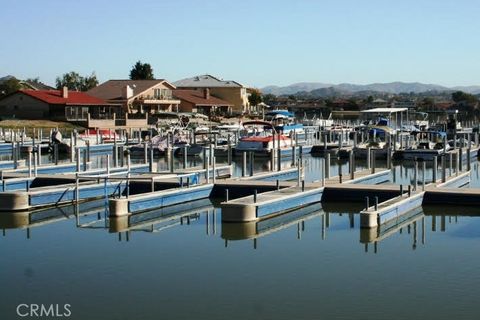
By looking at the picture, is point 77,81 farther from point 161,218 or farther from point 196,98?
point 161,218

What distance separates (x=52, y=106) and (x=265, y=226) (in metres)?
61.1

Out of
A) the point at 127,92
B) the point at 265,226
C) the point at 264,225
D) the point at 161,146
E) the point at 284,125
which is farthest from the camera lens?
the point at 127,92

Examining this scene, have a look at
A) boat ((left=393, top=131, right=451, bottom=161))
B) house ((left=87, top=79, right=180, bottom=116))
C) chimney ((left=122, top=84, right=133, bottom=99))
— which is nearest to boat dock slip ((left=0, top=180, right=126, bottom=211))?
boat ((left=393, top=131, right=451, bottom=161))

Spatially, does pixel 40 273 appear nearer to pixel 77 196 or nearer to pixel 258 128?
pixel 77 196

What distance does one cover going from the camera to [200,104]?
359ft

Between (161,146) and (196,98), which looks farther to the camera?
(196,98)

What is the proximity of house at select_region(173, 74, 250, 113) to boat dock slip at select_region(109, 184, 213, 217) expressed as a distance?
299ft

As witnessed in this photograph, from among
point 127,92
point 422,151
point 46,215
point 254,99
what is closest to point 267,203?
point 46,215

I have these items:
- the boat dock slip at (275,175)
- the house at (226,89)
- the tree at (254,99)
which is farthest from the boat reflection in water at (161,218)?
the tree at (254,99)

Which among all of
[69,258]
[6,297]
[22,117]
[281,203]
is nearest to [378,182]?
[281,203]

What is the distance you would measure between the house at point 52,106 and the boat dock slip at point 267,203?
2155 inches

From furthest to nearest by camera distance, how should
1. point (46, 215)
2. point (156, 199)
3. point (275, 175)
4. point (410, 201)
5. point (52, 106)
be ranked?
point (52, 106), point (275, 175), point (156, 199), point (46, 215), point (410, 201)

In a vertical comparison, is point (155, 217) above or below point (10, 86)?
below

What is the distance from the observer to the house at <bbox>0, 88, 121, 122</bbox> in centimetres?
8525
